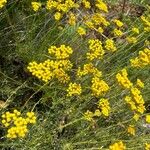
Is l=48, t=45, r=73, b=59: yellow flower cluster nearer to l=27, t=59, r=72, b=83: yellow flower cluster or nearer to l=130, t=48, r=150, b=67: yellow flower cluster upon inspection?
l=27, t=59, r=72, b=83: yellow flower cluster

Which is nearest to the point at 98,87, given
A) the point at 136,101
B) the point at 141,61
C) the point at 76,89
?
the point at 76,89

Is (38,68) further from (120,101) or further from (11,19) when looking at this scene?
(11,19)

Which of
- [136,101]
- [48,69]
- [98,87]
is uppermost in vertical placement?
[48,69]

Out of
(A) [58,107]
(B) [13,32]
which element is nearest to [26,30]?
(B) [13,32]

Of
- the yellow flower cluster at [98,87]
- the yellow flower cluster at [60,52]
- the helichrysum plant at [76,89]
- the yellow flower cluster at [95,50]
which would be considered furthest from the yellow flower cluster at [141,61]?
the yellow flower cluster at [60,52]

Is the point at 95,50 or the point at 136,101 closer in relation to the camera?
the point at 136,101

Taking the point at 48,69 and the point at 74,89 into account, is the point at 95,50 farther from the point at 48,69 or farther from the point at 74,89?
the point at 48,69

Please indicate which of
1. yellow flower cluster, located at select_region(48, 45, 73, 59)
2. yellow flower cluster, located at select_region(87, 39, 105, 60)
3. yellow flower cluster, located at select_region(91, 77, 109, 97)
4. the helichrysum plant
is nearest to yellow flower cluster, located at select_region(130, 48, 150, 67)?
the helichrysum plant

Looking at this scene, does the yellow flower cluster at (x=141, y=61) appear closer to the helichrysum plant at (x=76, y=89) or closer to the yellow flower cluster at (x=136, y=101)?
the helichrysum plant at (x=76, y=89)
